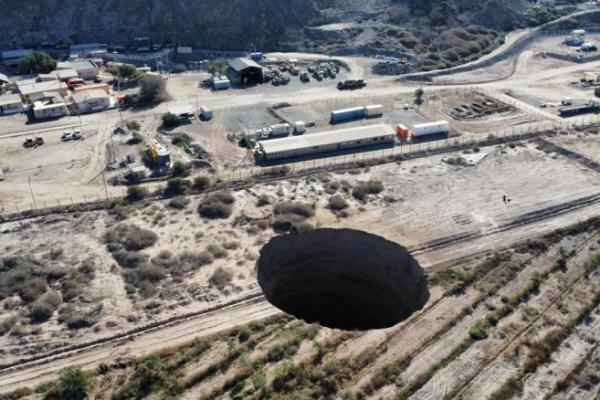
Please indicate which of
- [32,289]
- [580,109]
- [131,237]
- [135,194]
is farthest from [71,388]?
[580,109]

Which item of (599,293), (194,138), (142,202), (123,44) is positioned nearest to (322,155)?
(194,138)

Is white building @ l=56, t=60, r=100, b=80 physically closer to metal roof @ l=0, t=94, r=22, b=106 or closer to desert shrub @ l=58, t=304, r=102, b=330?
metal roof @ l=0, t=94, r=22, b=106

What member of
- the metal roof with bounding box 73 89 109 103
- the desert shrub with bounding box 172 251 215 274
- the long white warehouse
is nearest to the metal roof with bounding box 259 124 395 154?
the long white warehouse

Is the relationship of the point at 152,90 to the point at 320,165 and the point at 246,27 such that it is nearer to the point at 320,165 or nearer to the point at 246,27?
the point at 320,165

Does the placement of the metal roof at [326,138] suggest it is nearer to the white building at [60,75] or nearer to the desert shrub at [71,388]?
the desert shrub at [71,388]

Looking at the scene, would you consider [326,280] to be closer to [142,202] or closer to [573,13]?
[142,202]

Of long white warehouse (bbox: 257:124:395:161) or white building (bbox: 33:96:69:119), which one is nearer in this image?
long white warehouse (bbox: 257:124:395:161)

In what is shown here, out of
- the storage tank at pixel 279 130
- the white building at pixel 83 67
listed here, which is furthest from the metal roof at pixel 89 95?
the storage tank at pixel 279 130
